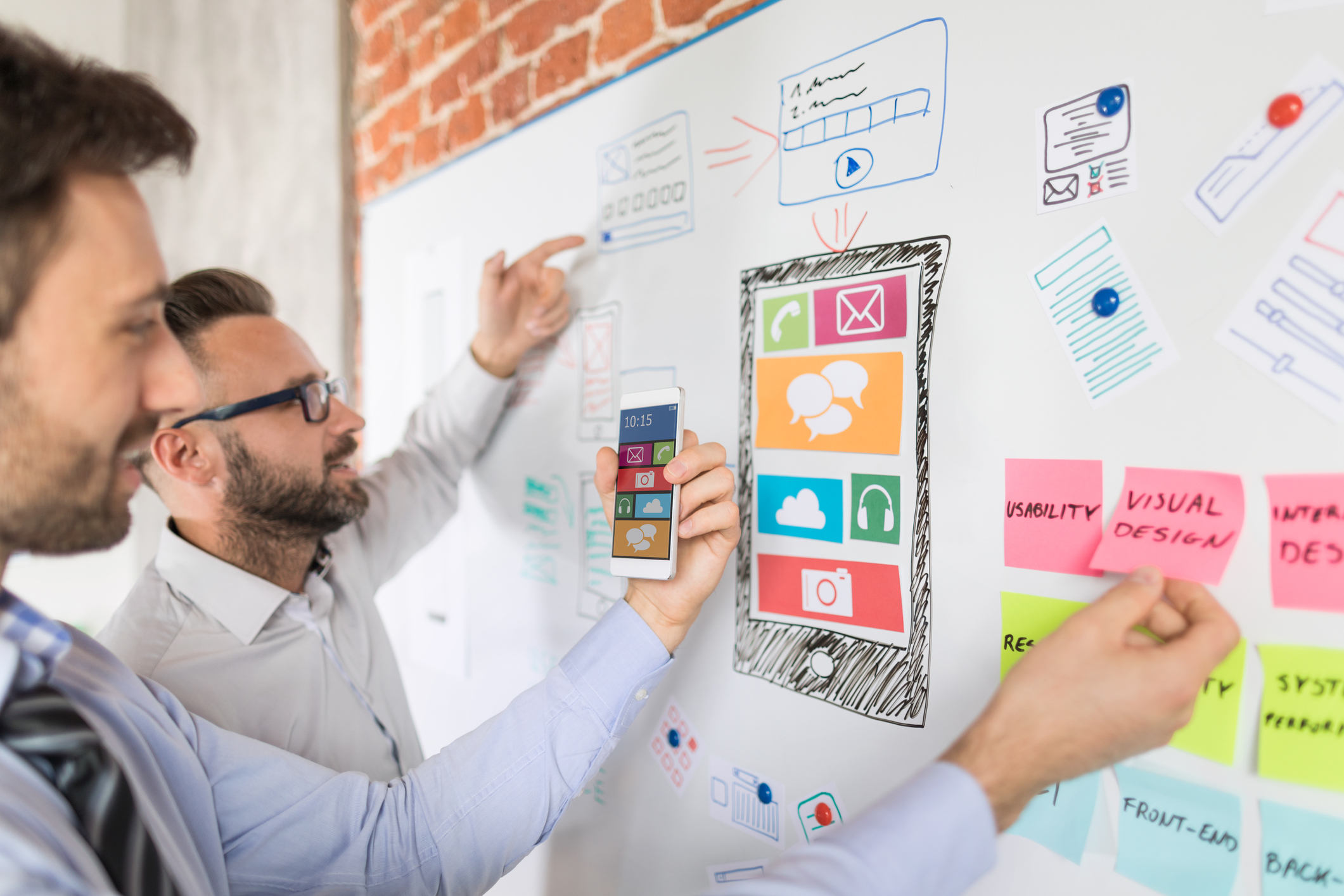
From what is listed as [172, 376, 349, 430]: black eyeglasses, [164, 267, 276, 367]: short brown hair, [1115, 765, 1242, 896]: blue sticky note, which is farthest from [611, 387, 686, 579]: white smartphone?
[164, 267, 276, 367]: short brown hair

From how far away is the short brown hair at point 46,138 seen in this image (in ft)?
1.57

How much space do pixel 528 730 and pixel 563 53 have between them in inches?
38.4

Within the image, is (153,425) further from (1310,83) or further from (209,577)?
(1310,83)

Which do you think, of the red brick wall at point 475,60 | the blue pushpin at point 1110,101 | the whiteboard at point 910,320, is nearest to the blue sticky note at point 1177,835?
the whiteboard at point 910,320

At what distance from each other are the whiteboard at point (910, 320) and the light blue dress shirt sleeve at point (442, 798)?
18cm

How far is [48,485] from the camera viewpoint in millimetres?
517

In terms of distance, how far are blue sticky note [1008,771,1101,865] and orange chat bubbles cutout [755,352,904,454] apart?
0.32 m

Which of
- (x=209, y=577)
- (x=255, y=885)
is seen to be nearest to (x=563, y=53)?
(x=209, y=577)

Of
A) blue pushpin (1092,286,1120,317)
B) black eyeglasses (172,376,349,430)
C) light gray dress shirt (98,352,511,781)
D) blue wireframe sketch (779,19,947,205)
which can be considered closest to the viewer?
blue pushpin (1092,286,1120,317)

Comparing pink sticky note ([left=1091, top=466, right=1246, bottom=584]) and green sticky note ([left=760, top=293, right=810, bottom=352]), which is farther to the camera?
green sticky note ([left=760, top=293, right=810, bottom=352])

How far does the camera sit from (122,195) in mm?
556

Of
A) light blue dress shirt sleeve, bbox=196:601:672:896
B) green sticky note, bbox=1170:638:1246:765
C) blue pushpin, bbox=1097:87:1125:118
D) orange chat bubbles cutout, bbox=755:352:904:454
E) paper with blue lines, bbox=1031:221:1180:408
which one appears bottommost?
light blue dress shirt sleeve, bbox=196:601:672:896

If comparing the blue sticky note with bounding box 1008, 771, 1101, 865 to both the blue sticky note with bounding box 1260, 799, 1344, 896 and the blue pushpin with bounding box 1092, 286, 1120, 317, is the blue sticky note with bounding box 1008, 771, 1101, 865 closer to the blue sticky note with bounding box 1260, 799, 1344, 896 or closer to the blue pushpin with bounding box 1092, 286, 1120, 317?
the blue sticky note with bounding box 1260, 799, 1344, 896

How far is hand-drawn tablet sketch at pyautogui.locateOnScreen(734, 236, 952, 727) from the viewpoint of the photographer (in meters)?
0.69
